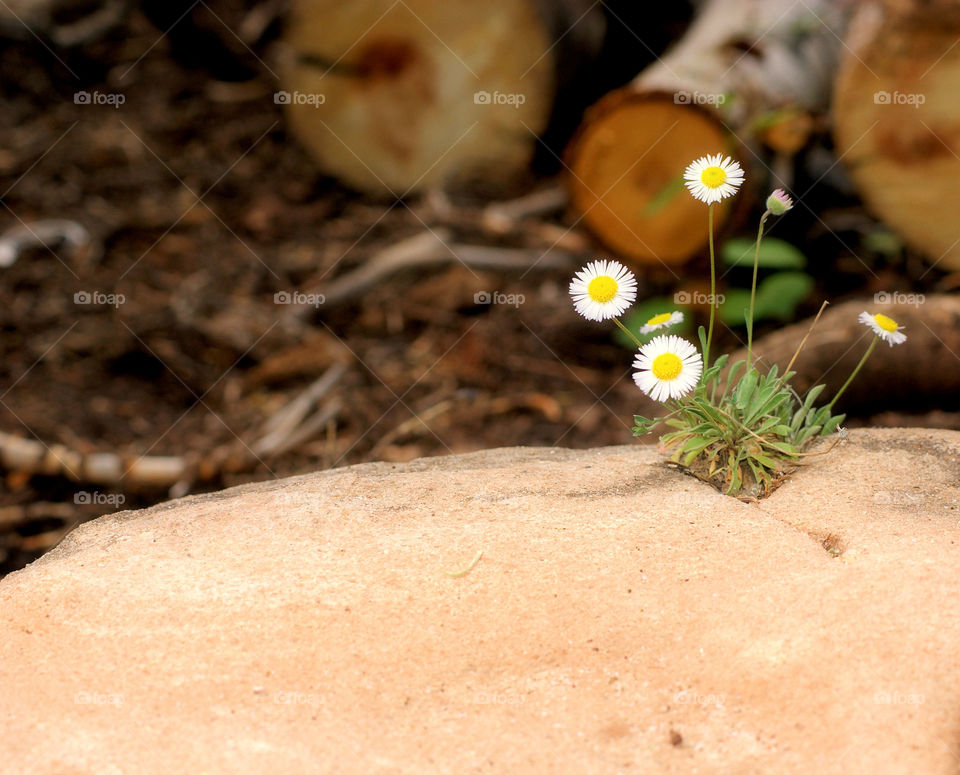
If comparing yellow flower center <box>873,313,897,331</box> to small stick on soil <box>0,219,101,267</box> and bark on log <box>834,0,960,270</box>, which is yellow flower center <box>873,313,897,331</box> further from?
small stick on soil <box>0,219,101,267</box>

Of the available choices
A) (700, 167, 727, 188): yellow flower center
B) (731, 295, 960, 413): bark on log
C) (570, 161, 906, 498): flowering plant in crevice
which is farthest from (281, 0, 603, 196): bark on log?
(700, 167, 727, 188): yellow flower center

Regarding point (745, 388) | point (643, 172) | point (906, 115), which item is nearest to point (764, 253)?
point (643, 172)

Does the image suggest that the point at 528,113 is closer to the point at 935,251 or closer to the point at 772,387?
the point at 935,251

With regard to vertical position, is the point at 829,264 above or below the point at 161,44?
below

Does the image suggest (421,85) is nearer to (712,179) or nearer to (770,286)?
(770,286)

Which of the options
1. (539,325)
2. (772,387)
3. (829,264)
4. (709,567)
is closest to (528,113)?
(539,325)

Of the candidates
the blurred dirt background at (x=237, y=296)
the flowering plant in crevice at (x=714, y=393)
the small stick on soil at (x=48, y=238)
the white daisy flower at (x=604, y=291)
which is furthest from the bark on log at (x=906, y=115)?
the small stick on soil at (x=48, y=238)

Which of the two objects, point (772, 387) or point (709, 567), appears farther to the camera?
point (772, 387)
